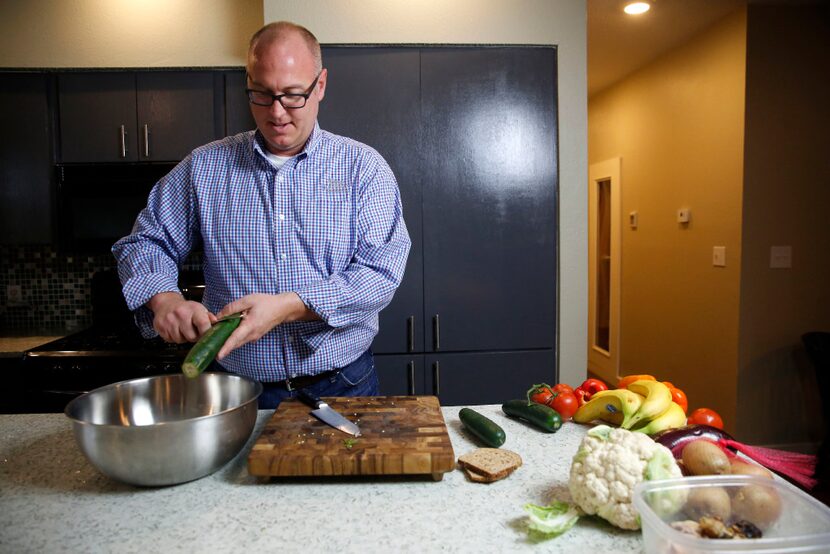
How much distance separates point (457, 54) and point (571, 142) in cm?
65

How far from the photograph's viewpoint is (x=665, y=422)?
126 cm

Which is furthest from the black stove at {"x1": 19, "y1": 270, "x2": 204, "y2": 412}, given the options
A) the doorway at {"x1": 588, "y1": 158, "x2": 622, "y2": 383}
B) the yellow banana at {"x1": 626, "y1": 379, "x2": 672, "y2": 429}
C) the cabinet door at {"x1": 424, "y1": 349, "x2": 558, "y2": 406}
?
the doorway at {"x1": 588, "y1": 158, "x2": 622, "y2": 383}

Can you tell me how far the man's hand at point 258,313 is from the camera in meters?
1.23

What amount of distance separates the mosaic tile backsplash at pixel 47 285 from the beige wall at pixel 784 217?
3.18 meters

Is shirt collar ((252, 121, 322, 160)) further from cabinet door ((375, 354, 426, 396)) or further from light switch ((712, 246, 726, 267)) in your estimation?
light switch ((712, 246, 726, 267))

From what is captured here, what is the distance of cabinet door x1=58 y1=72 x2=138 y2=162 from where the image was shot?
9.12 ft

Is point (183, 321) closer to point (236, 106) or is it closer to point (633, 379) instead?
point (633, 379)

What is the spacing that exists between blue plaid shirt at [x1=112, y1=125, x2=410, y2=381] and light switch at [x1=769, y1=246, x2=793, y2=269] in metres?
2.72

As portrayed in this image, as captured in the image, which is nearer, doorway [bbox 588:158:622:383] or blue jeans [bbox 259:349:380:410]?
blue jeans [bbox 259:349:380:410]

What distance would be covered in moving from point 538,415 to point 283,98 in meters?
1.02

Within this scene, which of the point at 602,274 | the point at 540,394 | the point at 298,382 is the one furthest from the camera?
the point at 602,274

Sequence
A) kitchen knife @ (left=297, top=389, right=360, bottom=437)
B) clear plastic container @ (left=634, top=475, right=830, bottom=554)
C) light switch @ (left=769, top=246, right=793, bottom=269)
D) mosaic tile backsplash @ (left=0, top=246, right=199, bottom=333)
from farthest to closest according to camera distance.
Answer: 1. light switch @ (left=769, top=246, right=793, bottom=269)
2. mosaic tile backsplash @ (left=0, top=246, right=199, bottom=333)
3. kitchen knife @ (left=297, top=389, right=360, bottom=437)
4. clear plastic container @ (left=634, top=475, right=830, bottom=554)

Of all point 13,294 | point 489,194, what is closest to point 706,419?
point 489,194

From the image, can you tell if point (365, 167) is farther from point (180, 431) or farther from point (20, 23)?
point (20, 23)
